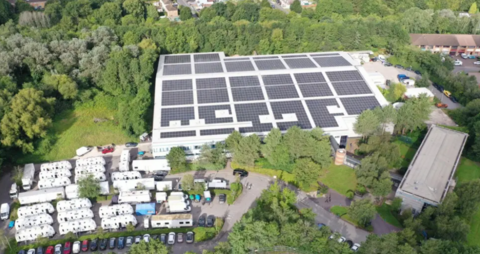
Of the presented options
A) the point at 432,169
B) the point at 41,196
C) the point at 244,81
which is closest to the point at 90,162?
the point at 41,196

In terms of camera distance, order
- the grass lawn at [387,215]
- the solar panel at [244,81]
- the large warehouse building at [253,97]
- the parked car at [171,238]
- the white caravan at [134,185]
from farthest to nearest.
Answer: the solar panel at [244,81] < the large warehouse building at [253,97] < the white caravan at [134,185] < the grass lawn at [387,215] < the parked car at [171,238]

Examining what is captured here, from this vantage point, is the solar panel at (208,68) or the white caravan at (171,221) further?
the solar panel at (208,68)

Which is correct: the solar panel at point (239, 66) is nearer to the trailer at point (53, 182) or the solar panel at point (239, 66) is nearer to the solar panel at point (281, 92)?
the solar panel at point (281, 92)

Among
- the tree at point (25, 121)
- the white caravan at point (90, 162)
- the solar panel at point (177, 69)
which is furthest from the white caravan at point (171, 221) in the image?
the solar panel at point (177, 69)

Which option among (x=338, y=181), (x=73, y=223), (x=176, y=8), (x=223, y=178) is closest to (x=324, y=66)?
(x=338, y=181)

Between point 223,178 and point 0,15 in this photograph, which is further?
point 0,15

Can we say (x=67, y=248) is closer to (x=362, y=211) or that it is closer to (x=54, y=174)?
(x=54, y=174)

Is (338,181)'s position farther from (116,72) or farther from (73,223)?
(116,72)
